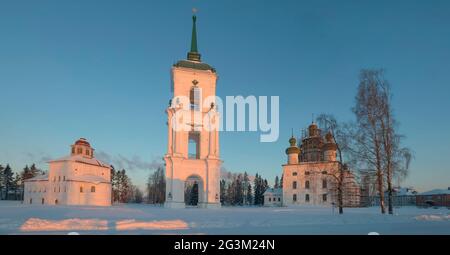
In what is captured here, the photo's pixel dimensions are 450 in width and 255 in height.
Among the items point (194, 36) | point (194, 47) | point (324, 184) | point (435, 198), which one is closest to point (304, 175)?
point (324, 184)

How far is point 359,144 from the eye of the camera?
90.3ft

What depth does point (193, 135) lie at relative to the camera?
49875 mm

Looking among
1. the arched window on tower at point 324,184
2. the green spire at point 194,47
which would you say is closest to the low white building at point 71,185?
the green spire at point 194,47

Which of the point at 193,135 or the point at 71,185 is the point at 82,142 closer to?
the point at 71,185

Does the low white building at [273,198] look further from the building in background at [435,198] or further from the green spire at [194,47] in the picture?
the green spire at [194,47]

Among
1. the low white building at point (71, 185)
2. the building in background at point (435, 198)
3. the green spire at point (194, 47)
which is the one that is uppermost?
the green spire at point (194, 47)

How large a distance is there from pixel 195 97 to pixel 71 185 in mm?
23207

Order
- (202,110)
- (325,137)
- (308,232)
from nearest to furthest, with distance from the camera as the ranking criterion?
(308,232) → (325,137) → (202,110)

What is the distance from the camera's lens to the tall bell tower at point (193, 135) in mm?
44763

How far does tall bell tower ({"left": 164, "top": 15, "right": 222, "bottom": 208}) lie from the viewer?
4476 centimetres

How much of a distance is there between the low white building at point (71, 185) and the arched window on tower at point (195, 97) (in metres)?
20.8
